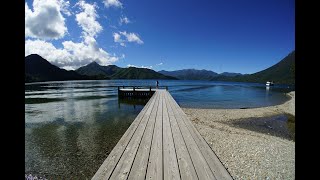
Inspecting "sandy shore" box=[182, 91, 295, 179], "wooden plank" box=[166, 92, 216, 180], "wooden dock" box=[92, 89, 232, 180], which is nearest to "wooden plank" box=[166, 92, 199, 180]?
A: "wooden dock" box=[92, 89, 232, 180]

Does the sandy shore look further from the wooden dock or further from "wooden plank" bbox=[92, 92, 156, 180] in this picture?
"wooden plank" bbox=[92, 92, 156, 180]

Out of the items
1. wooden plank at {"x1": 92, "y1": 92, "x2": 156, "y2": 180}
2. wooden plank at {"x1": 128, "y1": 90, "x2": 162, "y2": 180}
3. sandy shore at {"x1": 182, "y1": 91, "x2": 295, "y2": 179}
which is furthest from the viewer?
sandy shore at {"x1": 182, "y1": 91, "x2": 295, "y2": 179}

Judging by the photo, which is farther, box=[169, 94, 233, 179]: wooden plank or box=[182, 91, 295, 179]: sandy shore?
box=[182, 91, 295, 179]: sandy shore

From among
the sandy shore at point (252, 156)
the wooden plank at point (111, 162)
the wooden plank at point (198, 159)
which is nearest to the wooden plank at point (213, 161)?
the wooden plank at point (198, 159)

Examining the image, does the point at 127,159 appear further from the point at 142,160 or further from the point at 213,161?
the point at 213,161

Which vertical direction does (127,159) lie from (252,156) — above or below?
above

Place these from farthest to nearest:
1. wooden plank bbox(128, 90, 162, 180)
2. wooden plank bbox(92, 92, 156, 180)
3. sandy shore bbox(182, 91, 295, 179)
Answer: sandy shore bbox(182, 91, 295, 179) < wooden plank bbox(128, 90, 162, 180) < wooden plank bbox(92, 92, 156, 180)

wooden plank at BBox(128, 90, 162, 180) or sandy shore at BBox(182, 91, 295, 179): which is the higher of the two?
wooden plank at BBox(128, 90, 162, 180)

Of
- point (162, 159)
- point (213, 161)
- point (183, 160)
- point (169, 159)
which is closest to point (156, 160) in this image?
point (162, 159)

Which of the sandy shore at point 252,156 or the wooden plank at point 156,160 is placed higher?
the wooden plank at point 156,160

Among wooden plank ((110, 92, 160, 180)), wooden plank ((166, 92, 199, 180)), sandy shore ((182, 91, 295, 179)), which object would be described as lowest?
sandy shore ((182, 91, 295, 179))

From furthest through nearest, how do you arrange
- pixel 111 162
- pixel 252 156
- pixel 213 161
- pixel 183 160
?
pixel 252 156
pixel 183 160
pixel 213 161
pixel 111 162

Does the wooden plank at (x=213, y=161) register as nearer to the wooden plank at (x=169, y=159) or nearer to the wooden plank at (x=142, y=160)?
the wooden plank at (x=169, y=159)
